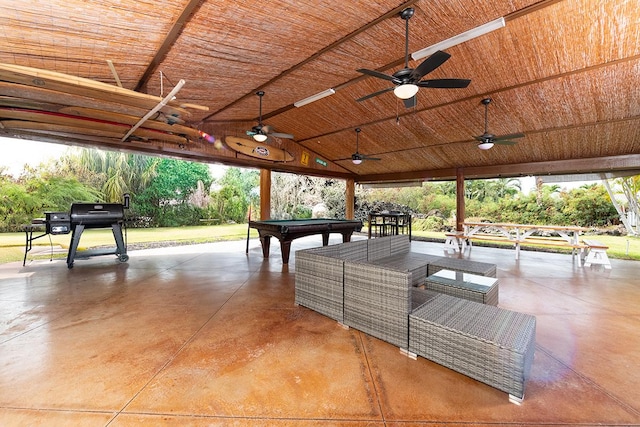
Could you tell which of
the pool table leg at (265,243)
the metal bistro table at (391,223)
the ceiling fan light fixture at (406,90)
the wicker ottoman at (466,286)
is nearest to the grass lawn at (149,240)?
the metal bistro table at (391,223)

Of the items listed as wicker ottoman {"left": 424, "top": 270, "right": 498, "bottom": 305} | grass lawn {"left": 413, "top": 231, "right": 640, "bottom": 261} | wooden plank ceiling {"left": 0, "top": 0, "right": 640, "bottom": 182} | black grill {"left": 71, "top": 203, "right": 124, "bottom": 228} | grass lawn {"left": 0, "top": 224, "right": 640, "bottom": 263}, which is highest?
wooden plank ceiling {"left": 0, "top": 0, "right": 640, "bottom": 182}

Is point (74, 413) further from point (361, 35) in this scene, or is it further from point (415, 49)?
point (415, 49)

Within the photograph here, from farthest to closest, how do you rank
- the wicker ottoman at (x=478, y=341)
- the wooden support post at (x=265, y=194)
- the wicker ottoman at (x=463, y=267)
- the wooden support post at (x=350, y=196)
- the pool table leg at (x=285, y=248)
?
the wooden support post at (x=350, y=196) → the wooden support post at (x=265, y=194) → the pool table leg at (x=285, y=248) → the wicker ottoman at (x=463, y=267) → the wicker ottoman at (x=478, y=341)

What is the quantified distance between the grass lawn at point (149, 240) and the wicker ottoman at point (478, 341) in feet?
23.7

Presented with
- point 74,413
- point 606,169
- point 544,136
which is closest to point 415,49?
point 544,136

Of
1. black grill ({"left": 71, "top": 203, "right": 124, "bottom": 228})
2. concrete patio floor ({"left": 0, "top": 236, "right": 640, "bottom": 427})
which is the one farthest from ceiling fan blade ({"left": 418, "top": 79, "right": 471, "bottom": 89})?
black grill ({"left": 71, "top": 203, "right": 124, "bottom": 228})

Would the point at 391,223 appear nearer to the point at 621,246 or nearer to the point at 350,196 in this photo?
the point at 350,196

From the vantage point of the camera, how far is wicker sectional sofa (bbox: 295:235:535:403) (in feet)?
5.33

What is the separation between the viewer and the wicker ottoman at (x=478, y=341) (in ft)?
5.15

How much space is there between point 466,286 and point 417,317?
3.33ft

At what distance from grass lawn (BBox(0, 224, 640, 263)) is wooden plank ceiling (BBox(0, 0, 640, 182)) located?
8.22 feet

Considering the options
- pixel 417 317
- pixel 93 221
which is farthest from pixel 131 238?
pixel 417 317

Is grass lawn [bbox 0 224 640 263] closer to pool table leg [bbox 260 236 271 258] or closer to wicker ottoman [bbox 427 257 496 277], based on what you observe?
pool table leg [bbox 260 236 271 258]

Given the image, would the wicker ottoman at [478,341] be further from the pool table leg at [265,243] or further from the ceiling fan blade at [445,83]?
the pool table leg at [265,243]
